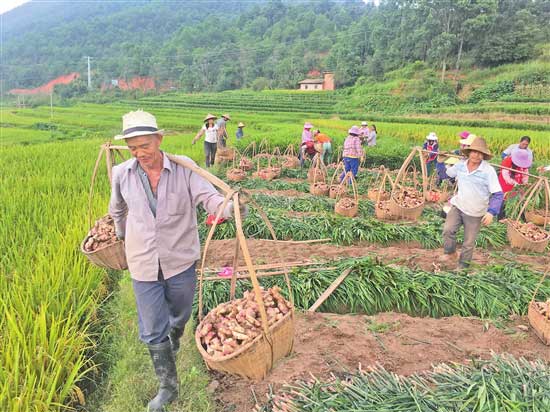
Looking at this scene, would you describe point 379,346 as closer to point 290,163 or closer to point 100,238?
point 100,238

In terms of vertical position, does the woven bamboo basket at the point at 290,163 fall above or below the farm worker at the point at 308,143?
below

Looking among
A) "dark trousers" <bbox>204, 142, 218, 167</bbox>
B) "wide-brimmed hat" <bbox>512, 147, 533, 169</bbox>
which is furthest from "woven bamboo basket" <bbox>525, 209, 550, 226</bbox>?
"dark trousers" <bbox>204, 142, 218, 167</bbox>

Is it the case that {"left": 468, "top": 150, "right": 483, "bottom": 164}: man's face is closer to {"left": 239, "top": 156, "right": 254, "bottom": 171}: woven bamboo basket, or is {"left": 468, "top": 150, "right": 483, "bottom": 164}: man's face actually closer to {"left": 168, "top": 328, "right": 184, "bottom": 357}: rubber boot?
{"left": 168, "top": 328, "right": 184, "bottom": 357}: rubber boot

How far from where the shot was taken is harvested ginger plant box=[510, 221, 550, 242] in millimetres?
4883

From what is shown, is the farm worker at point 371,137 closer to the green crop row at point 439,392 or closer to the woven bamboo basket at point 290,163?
the woven bamboo basket at point 290,163

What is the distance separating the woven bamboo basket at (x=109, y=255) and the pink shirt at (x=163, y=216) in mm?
838

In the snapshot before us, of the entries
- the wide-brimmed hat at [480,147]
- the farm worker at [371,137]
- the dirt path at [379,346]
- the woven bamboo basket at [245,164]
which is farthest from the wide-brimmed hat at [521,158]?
the woven bamboo basket at [245,164]

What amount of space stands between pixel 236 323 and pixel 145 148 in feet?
3.87

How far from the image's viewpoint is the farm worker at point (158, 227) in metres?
2.08

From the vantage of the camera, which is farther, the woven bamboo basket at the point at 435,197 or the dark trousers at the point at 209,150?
the dark trousers at the point at 209,150

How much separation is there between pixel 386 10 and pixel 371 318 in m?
69.6

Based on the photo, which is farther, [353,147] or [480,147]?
[353,147]

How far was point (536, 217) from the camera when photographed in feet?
19.8

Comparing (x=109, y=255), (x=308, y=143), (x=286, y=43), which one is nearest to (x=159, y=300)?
(x=109, y=255)
